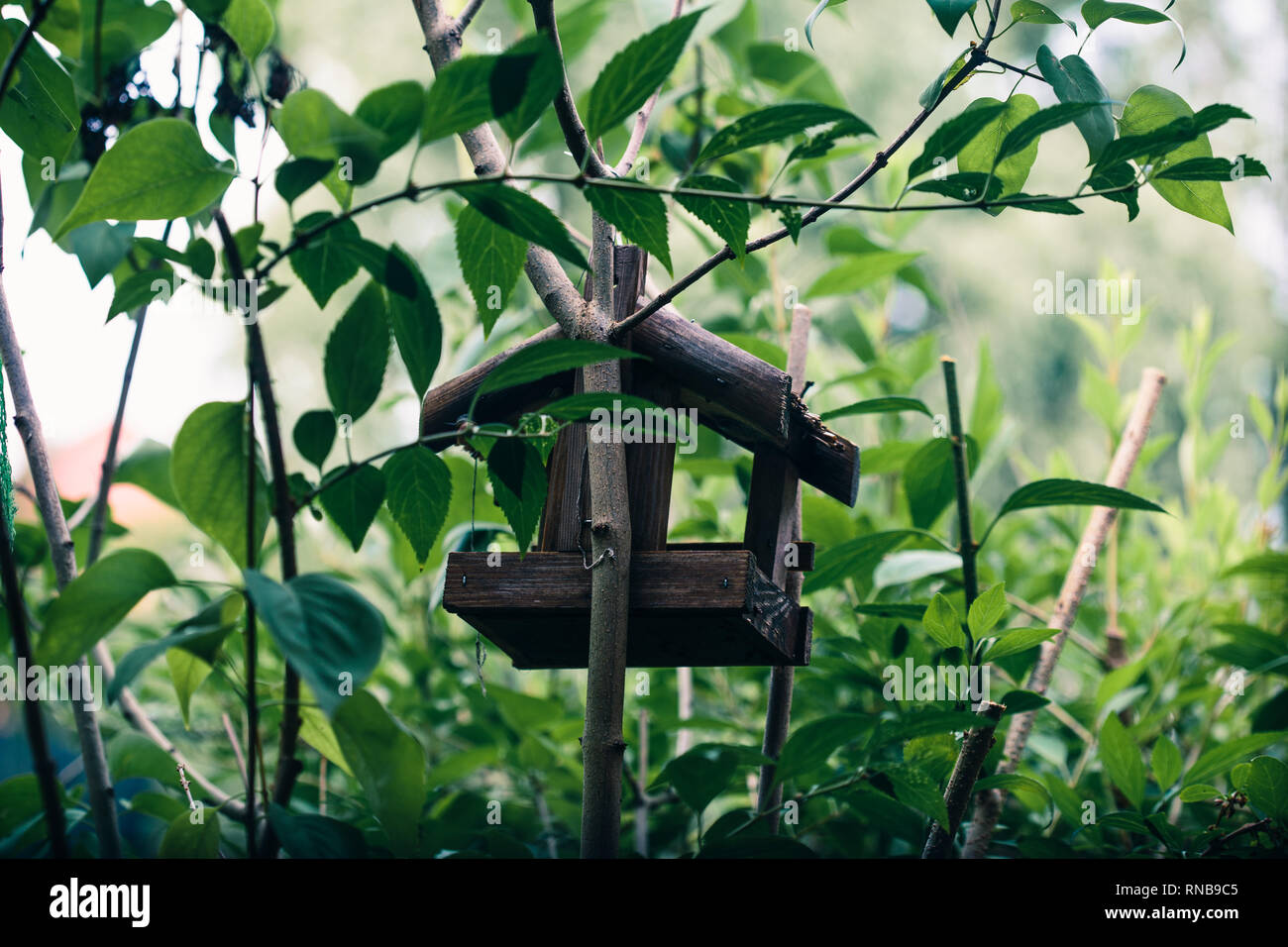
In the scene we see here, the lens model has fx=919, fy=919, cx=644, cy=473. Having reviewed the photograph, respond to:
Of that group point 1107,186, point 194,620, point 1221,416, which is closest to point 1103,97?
point 1107,186

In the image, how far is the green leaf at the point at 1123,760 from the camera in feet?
2.77

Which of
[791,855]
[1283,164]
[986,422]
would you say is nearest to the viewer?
[791,855]

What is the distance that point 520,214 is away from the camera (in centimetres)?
54

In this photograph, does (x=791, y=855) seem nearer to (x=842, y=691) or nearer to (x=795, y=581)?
(x=795, y=581)

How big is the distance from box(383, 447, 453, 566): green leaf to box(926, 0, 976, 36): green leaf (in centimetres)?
43

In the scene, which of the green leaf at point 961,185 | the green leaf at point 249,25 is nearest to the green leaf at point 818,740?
the green leaf at point 961,185

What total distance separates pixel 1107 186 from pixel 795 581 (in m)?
0.42

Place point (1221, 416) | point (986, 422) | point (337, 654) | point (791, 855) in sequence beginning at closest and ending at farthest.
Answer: point (337, 654) < point (791, 855) < point (986, 422) < point (1221, 416)

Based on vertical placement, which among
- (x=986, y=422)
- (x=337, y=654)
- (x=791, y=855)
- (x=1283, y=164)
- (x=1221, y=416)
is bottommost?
(x=791, y=855)

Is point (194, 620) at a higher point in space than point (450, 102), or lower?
lower

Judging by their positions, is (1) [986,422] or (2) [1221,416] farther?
(2) [1221,416]

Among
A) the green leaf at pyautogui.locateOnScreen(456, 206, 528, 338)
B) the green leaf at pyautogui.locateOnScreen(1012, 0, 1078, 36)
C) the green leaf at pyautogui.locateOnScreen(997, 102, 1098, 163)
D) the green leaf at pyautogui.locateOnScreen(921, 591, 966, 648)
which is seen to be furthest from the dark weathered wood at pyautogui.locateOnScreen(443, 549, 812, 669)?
the green leaf at pyautogui.locateOnScreen(1012, 0, 1078, 36)

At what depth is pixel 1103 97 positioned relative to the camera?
664 mm

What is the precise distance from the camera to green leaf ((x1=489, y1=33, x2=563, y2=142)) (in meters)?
0.49
